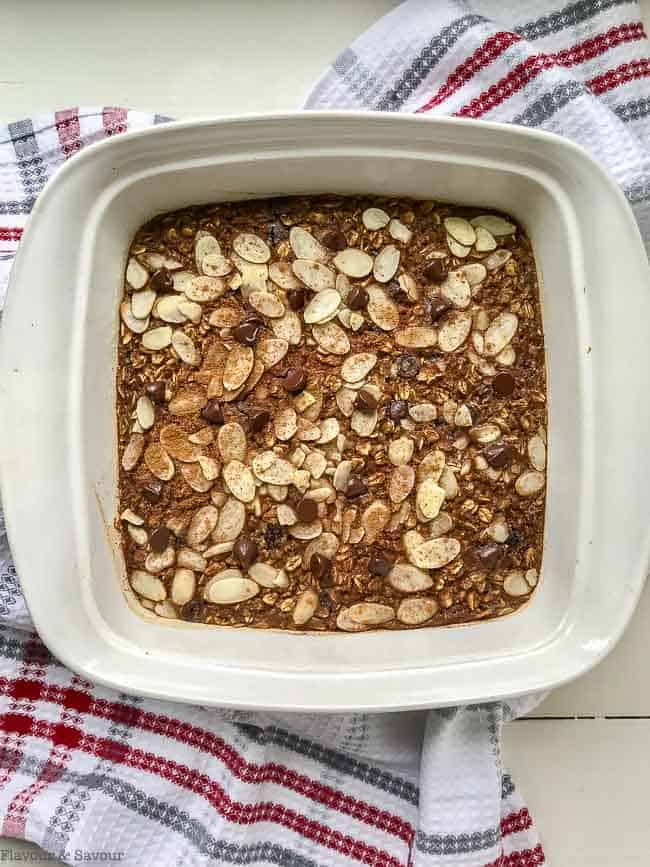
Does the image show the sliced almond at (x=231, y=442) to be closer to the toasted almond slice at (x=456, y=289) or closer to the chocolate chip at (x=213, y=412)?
the chocolate chip at (x=213, y=412)

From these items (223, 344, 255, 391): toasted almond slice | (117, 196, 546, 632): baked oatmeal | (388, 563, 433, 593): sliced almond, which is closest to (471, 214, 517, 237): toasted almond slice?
(117, 196, 546, 632): baked oatmeal

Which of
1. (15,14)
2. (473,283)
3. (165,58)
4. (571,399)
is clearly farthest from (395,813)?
(15,14)

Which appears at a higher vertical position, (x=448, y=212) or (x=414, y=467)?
(x=448, y=212)

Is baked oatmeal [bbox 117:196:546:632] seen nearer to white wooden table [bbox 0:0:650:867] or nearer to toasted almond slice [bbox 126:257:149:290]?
toasted almond slice [bbox 126:257:149:290]

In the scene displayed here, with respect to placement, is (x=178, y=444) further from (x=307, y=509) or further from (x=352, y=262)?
(x=352, y=262)

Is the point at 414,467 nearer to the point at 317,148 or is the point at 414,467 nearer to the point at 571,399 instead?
the point at 571,399
